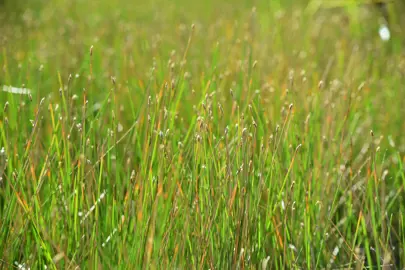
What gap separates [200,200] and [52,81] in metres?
1.68

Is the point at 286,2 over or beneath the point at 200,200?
over

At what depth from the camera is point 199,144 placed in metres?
1.43

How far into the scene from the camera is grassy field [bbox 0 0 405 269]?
4.38 ft

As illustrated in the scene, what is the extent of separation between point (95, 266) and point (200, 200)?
0.29m

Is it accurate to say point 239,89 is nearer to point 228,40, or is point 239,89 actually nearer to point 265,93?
point 265,93

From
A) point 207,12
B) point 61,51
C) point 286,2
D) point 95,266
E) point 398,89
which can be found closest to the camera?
point 95,266

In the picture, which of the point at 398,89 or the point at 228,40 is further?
the point at 228,40

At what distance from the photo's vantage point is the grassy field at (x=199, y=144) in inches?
52.5

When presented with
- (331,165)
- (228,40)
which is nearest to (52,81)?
(228,40)

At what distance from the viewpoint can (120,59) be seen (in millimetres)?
2898

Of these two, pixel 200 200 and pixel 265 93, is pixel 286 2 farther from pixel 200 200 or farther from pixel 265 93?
pixel 200 200

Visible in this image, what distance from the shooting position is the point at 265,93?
7.93ft

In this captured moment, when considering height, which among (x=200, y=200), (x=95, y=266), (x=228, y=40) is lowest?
(x=95, y=266)

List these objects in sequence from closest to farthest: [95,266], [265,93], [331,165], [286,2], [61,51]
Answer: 1. [95,266]
2. [331,165]
3. [265,93]
4. [61,51]
5. [286,2]
